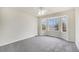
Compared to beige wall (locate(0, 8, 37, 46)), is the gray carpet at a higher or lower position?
lower

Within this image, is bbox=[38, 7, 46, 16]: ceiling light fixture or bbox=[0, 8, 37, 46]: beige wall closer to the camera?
bbox=[38, 7, 46, 16]: ceiling light fixture

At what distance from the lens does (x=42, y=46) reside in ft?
6.75

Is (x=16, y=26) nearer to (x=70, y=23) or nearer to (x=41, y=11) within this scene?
(x=41, y=11)

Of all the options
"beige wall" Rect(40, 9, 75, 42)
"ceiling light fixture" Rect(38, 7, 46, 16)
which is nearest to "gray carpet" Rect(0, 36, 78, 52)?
"beige wall" Rect(40, 9, 75, 42)

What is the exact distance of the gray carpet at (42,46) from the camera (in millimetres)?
2004

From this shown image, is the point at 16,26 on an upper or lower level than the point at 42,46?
upper

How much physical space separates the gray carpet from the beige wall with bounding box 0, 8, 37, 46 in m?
0.15

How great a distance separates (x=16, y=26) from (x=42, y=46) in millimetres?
852

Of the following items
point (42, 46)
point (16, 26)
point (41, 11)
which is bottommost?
point (42, 46)

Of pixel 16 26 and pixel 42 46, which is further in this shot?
pixel 16 26

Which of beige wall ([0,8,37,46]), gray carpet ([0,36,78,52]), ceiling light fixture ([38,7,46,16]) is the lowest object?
gray carpet ([0,36,78,52])

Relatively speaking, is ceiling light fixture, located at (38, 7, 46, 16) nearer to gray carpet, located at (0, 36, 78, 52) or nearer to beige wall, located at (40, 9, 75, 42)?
beige wall, located at (40, 9, 75, 42)

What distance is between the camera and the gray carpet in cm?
200

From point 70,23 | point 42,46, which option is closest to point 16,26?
point 42,46
